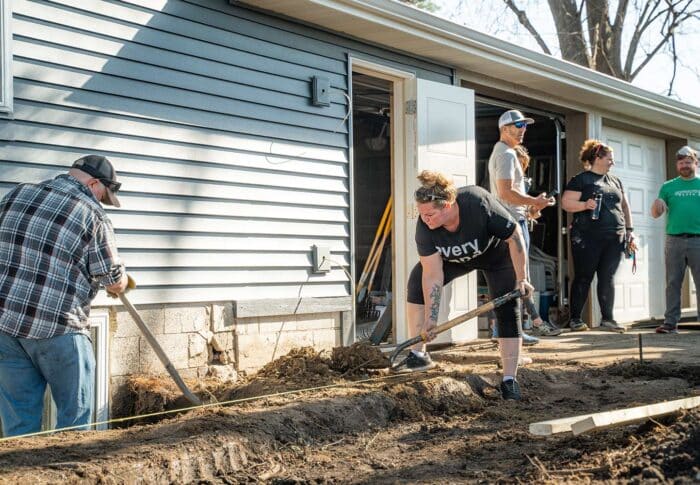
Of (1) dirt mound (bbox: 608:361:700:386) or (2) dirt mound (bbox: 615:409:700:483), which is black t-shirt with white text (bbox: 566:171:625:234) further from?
(2) dirt mound (bbox: 615:409:700:483)

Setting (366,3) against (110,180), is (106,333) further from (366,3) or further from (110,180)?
(366,3)

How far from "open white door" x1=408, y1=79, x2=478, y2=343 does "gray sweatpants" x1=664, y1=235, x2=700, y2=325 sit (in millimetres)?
2513

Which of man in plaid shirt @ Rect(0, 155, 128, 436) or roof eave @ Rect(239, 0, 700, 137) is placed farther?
roof eave @ Rect(239, 0, 700, 137)

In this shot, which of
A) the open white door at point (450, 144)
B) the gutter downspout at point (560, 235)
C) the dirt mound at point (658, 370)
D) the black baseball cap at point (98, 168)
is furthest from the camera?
the gutter downspout at point (560, 235)

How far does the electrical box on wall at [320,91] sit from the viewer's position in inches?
314

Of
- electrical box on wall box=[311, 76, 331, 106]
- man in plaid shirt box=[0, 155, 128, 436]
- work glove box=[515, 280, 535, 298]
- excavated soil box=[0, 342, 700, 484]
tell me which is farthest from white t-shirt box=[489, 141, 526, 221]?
man in plaid shirt box=[0, 155, 128, 436]

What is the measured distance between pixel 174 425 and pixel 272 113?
3473 mm

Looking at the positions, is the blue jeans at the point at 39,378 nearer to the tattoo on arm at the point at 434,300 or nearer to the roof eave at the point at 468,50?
the tattoo on arm at the point at 434,300

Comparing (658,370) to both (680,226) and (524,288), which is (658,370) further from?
(680,226)

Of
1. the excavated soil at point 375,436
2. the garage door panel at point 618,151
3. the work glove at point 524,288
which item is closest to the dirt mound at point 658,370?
the excavated soil at point 375,436

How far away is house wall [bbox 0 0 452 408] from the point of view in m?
6.12

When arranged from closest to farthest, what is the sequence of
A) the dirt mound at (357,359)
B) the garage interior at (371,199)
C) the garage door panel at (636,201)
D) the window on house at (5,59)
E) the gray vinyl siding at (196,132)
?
the window on house at (5,59) → the gray vinyl siding at (196,132) → the dirt mound at (357,359) → the garage interior at (371,199) → the garage door panel at (636,201)

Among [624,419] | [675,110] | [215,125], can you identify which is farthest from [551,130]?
[624,419]

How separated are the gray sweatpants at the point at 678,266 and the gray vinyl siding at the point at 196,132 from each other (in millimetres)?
4285
